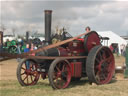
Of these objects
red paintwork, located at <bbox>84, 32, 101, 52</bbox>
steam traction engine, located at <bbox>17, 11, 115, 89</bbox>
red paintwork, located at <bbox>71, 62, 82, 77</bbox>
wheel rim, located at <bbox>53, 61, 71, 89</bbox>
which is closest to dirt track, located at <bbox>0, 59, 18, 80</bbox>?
steam traction engine, located at <bbox>17, 11, 115, 89</bbox>

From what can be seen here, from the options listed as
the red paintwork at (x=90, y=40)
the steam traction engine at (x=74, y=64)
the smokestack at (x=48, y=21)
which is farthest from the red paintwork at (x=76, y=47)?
the smokestack at (x=48, y=21)

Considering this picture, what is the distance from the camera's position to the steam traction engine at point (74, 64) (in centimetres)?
540

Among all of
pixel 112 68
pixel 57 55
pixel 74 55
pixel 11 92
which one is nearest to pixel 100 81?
pixel 112 68

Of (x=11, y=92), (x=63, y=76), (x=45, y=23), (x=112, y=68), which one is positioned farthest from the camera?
(x=45, y=23)

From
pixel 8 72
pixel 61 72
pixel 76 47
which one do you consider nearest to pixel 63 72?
pixel 61 72

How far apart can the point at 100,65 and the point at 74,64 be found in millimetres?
850

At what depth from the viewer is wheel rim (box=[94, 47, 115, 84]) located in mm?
6060

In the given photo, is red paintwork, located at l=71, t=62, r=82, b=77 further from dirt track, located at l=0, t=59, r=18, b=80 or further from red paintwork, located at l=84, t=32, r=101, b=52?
dirt track, located at l=0, t=59, r=18, b=80

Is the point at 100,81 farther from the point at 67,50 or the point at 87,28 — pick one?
the point at 87,28

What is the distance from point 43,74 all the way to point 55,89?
0.83m

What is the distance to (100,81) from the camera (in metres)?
6.13

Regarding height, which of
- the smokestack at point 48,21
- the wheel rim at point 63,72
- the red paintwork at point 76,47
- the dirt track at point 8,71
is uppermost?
the smokestack at point 48,21

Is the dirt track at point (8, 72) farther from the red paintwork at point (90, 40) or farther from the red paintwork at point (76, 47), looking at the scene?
the red paintwork at point (90, 40)

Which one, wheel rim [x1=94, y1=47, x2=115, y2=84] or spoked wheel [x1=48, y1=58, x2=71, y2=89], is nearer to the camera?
spoked wheel [x1=48, y1=58, x2=71, y2=89]
